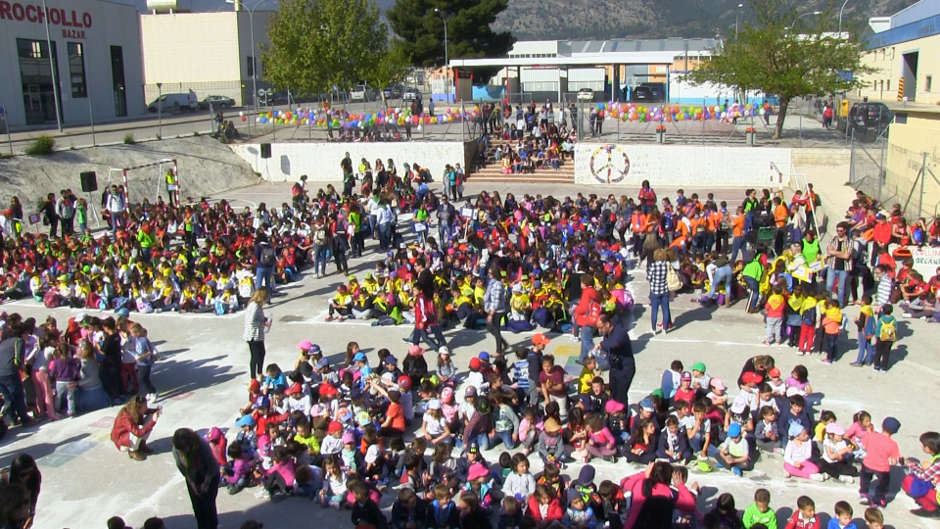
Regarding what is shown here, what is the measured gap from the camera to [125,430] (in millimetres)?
9945

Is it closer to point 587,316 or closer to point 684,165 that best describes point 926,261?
point 587,316

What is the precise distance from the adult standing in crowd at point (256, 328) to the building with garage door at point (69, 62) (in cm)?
3125

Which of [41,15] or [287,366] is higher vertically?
[41,15]

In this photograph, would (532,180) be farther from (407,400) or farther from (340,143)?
(407,400)

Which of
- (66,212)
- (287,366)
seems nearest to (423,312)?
(287,366)

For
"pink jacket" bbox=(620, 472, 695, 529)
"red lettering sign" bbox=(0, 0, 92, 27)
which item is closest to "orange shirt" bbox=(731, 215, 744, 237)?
"pink jacket" bbox=(620, 472, 695, 529)

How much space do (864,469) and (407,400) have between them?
529 cm

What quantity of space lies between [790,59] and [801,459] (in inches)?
945

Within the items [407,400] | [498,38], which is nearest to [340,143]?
[407,400]

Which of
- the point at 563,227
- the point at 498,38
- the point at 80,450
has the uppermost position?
the point at 498,38

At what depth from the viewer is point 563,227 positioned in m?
18.7

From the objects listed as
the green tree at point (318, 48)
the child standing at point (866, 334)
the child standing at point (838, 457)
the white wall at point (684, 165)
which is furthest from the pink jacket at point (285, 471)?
the green tree at point (318, 48)

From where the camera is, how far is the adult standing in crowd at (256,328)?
38.4 feet

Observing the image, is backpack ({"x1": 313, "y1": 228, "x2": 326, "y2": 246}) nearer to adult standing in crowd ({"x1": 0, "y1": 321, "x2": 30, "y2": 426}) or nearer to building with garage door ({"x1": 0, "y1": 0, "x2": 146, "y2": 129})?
adult standing in crowd ({"x1": 0, "y1": 321, "x2": 30, "y2": 426})
